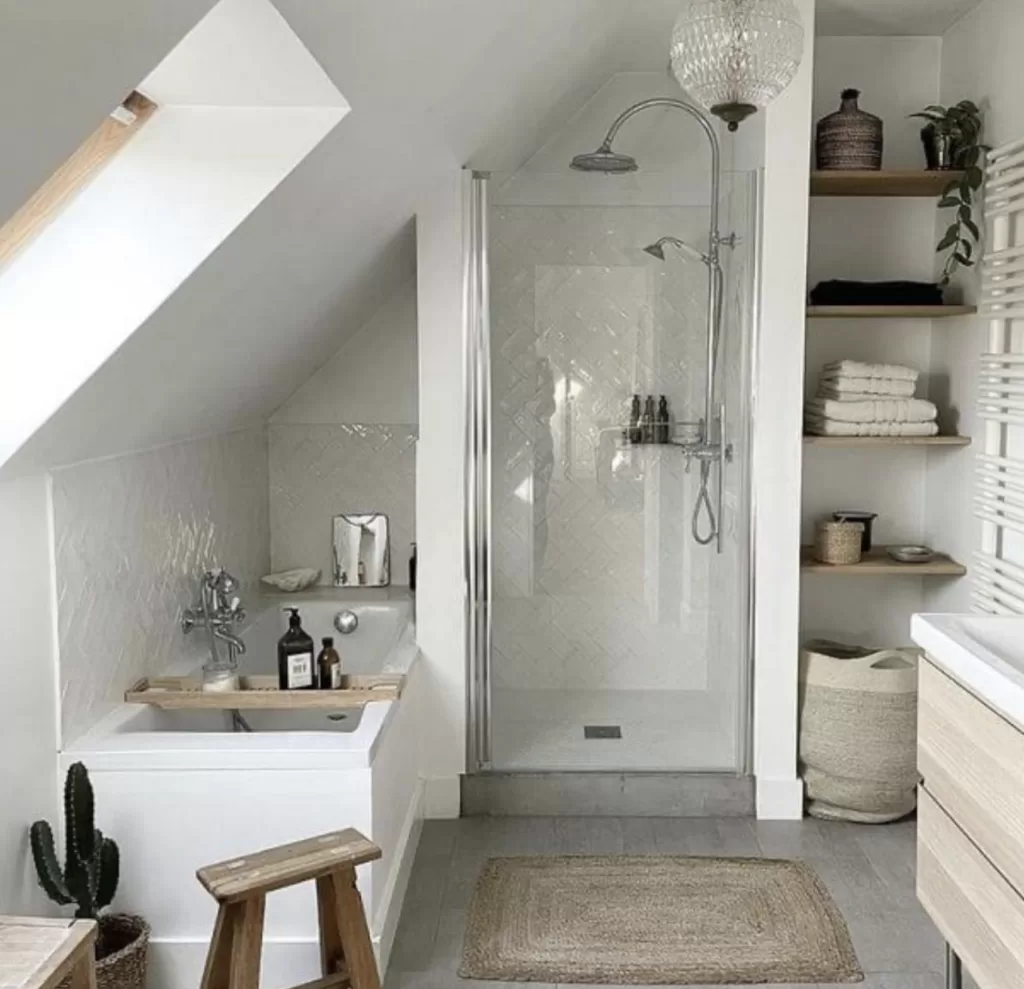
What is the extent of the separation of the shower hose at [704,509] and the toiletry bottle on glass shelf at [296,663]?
1536mm

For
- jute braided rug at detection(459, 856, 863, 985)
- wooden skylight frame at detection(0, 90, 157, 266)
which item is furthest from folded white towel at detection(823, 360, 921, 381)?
wooden skylight frame at detection(0, 90, 157, 266)

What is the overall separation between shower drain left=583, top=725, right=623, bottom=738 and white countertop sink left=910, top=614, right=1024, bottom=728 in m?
1.52

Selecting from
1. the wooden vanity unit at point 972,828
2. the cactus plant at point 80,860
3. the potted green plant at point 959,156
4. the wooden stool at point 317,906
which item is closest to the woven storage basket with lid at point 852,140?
the potted green plant at point 959,156

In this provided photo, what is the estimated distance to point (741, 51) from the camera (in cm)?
226

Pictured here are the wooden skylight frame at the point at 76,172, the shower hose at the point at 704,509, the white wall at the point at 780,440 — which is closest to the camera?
the wooden skylight frame at the point at 76,172

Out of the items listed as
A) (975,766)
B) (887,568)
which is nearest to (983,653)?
(975,766)

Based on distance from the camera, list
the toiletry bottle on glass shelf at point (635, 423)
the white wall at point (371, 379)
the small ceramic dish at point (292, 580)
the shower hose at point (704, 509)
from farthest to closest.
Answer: the white wall at point (371, 379)
the small ceramic dish at point (292, 580)
the toiletry bottle on glass shelf at point (635, 423)
the shower hose at point (704, 509)

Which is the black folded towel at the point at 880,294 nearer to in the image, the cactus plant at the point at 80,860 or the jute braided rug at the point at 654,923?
the jute braided rug at the point at 654,923

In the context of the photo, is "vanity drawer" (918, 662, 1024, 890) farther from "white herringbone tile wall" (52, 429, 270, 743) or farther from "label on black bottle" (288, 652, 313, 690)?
"white herringbone tile wall" (52, 429, 270, 743)

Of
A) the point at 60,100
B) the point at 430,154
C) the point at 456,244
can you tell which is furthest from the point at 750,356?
the point at 60,100

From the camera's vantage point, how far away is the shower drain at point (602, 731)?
12.3 feet

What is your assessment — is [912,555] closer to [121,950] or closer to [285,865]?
[285,865]

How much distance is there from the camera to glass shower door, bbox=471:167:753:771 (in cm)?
357

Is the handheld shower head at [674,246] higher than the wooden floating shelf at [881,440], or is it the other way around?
the handheld shower head at [674,246]
